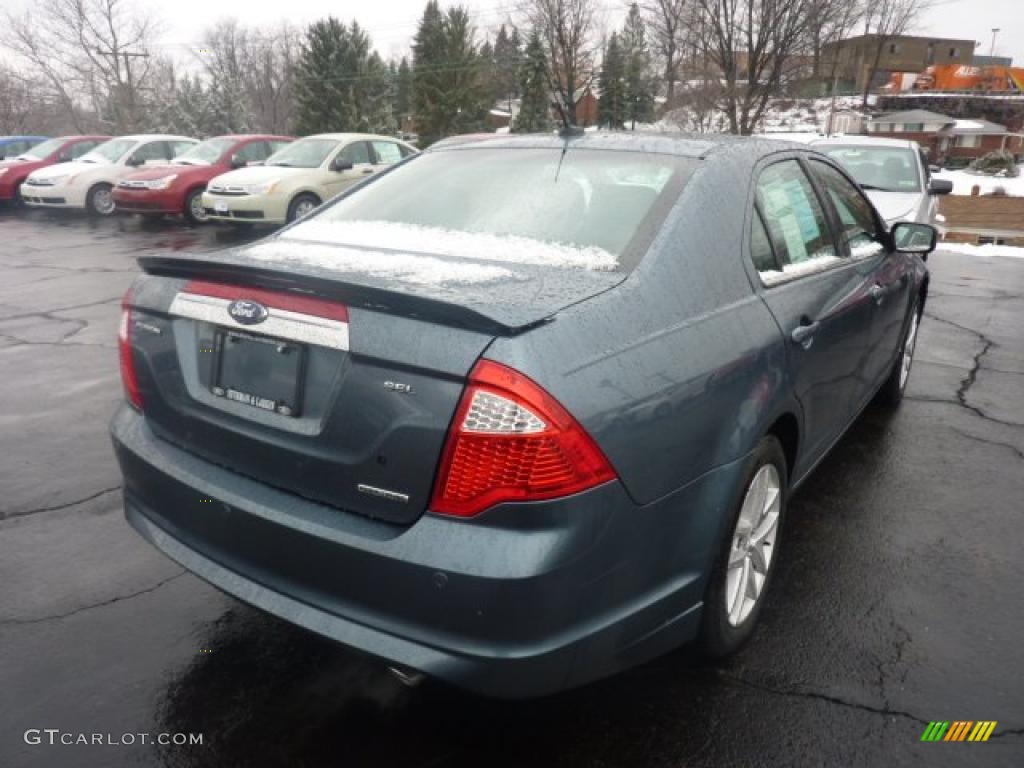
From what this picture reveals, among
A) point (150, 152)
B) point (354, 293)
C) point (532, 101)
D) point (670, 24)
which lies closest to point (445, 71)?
point (532, 101)

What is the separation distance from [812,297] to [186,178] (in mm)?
14158

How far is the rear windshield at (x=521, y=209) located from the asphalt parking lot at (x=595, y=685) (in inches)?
50.1

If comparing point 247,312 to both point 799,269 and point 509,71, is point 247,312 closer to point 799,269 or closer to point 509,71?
point 799,269

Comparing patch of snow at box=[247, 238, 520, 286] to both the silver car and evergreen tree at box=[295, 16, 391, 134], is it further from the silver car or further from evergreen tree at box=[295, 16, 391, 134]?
Result: evergreen tree at box=[295, 16, 391, 134]

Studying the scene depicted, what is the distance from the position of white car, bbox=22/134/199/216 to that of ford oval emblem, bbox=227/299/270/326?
53.5ft

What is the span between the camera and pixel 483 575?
1.70 metres

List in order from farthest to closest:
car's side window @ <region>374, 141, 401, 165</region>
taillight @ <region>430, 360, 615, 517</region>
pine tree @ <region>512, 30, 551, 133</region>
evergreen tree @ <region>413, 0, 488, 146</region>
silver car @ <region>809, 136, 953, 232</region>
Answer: pine tree @ <region>512, 30, 551, 133</region>, evergreen tree @ <region>413, 0, 488, 146</region>, car's side window @ <region>374, 141, 401, 165</region>, silver car @ <region>809, 136, 953, 232</region>, taillight @ <region>430, 360, 615, 517</region>

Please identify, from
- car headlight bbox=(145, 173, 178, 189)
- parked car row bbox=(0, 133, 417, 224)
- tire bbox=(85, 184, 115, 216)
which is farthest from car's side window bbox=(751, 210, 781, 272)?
tire bbox=(85, 184, 115, 216)

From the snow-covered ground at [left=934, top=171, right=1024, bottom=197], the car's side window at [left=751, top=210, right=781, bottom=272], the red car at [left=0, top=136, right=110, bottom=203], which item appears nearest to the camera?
the car's side window at [left=751, top=210, right=781, bottom=272]

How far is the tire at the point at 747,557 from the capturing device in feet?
7.49

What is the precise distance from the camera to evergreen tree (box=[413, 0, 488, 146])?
52875 mm

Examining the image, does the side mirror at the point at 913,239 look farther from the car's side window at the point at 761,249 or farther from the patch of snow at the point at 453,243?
the patch of snow at the point at 453,243

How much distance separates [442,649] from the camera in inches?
70.4

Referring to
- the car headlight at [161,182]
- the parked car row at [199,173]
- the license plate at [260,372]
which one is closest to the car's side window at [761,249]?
the license plate at [260,372]
